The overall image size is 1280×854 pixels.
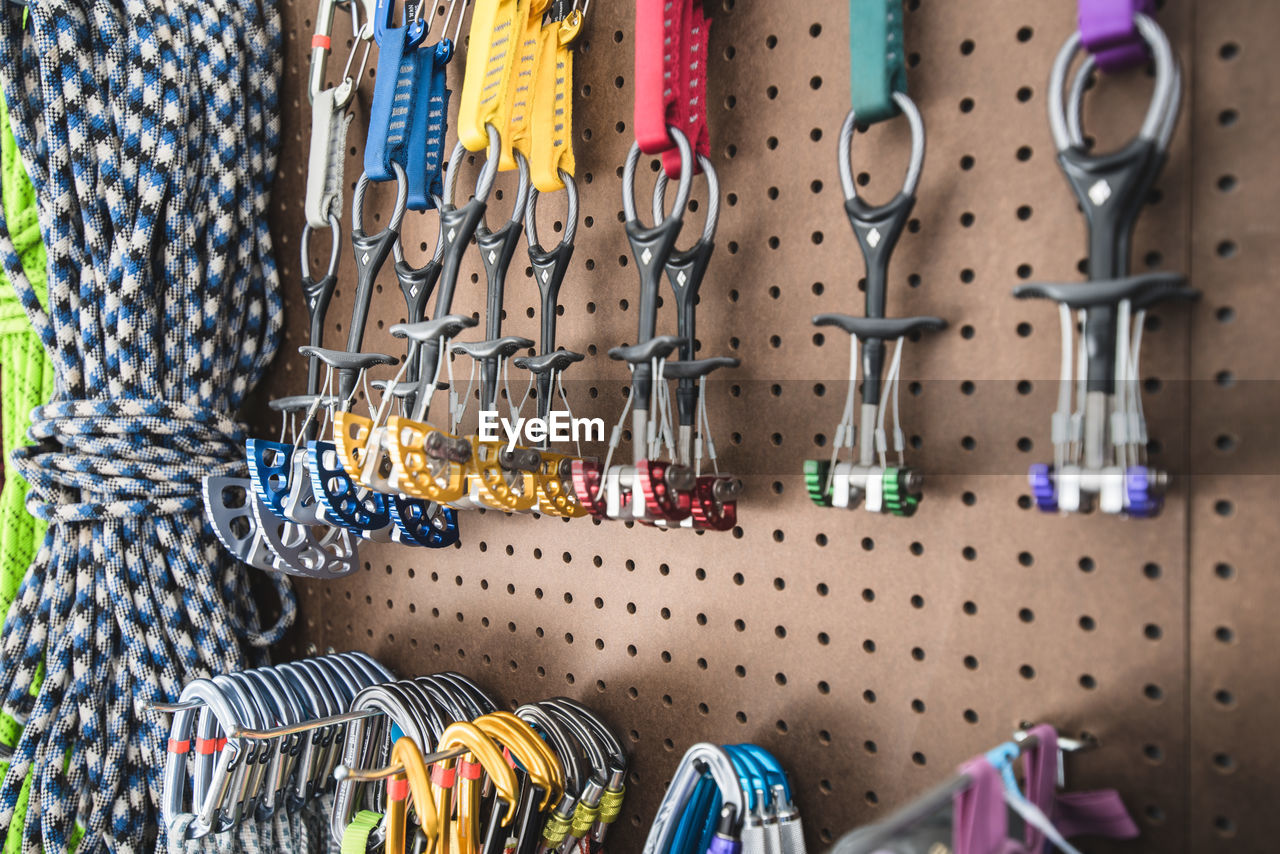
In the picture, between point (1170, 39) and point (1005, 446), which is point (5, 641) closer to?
point (1005, 446)

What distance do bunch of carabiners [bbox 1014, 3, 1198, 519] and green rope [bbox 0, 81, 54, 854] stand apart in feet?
4.75

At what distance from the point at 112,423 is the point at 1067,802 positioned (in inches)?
52.2

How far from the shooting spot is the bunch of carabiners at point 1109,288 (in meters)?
0.69

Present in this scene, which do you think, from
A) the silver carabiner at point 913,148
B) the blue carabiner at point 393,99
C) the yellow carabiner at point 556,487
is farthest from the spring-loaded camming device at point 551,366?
the silver carabiner at point 913,148

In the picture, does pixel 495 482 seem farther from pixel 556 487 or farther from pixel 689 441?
pixel 689 441

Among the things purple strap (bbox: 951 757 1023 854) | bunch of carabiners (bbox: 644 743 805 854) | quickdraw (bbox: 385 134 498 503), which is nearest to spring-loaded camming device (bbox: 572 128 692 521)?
quickdraw (bbox: 385 134 498 503)

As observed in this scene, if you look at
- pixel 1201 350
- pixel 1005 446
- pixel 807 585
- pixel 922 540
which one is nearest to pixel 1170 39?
pixel 1201 350

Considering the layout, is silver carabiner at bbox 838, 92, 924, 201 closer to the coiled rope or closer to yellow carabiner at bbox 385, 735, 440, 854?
yellow carabiner at bbox 385, 735, 440, 854

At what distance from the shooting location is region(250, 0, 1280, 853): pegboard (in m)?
0.75

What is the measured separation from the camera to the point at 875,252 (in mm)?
834

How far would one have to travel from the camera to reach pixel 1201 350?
2.49ft

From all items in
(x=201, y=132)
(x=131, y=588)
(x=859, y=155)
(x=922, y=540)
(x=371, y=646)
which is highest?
(x=201, y=132)

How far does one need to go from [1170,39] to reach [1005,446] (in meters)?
0.39

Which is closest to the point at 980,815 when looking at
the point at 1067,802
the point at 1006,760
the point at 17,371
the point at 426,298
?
the point at 1006,760
